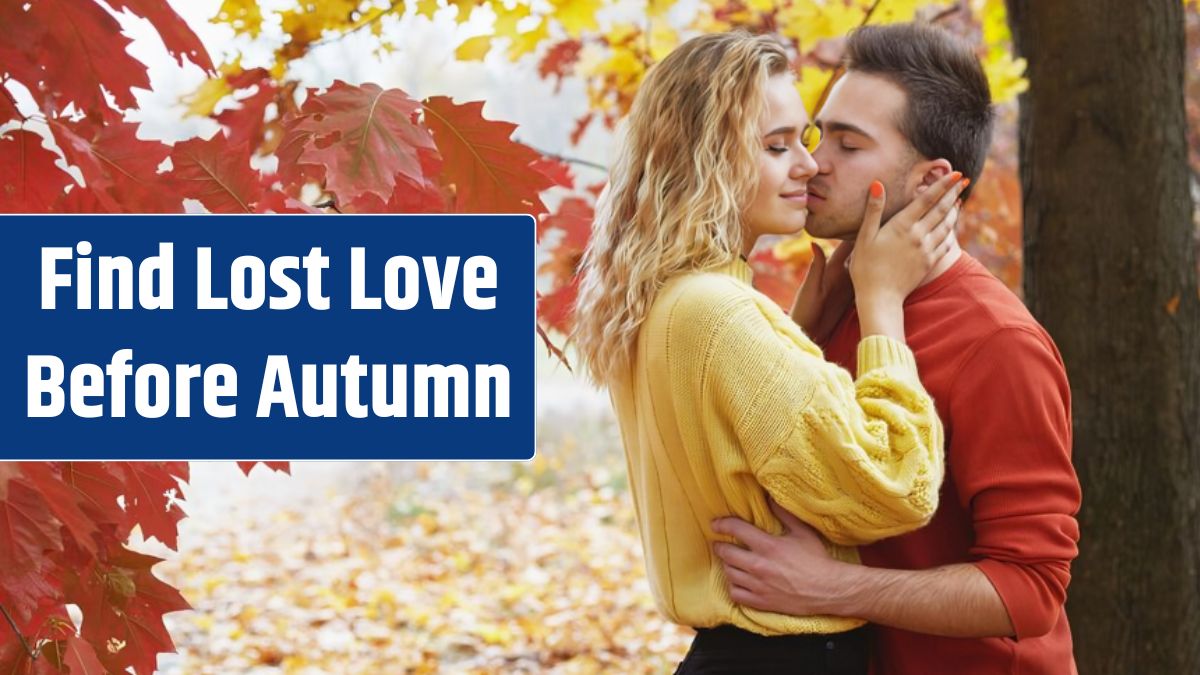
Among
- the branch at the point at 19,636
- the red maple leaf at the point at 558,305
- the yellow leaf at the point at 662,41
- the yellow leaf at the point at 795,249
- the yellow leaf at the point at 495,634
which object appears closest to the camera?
the branch at the point at 19,636

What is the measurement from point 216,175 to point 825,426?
0.87m

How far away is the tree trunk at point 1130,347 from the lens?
2586 millimetres

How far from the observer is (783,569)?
168 centimetres

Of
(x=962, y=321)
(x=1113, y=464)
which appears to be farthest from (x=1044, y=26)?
(x=962, y=321)

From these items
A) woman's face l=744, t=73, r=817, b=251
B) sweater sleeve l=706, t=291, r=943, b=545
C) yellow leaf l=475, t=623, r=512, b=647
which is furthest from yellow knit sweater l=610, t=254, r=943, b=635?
yellow leaf l=475, t=623, r=512, b=647

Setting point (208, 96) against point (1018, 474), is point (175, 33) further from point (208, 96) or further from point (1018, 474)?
point (1018, 474)

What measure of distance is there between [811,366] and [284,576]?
5580mm

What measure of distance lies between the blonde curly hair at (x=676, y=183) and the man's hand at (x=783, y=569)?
0.31 m

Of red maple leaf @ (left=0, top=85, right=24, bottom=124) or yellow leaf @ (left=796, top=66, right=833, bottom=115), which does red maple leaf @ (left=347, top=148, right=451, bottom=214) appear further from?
yellow leaf @ (left=796, top=66, right=833, bottom=115)

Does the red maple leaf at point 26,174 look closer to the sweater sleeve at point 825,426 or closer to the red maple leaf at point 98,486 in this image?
the red maple leaf at point 98,486

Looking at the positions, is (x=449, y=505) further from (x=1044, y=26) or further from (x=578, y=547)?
(x=1044, y=26)

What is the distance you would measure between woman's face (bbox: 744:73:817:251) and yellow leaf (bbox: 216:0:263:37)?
3.94 feet

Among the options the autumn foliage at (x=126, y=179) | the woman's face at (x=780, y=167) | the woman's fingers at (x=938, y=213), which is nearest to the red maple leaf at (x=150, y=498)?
the autumn foliage at (x=126, y=179)

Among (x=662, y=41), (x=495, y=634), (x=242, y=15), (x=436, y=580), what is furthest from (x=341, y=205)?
(x=436, y=580)
